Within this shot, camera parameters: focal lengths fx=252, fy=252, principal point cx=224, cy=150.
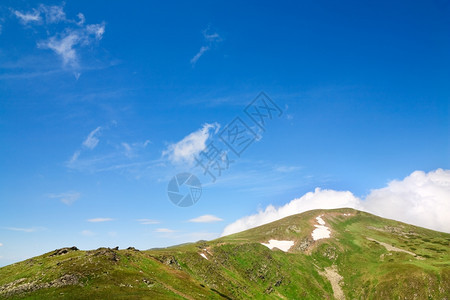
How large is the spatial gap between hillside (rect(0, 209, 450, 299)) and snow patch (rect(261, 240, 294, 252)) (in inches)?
27.8

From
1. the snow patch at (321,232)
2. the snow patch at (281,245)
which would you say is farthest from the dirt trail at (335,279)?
the snow patch at (321,232)

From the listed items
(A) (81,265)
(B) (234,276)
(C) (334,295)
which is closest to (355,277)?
(C) (334,295)

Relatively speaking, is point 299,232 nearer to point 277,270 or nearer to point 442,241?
point 277,270

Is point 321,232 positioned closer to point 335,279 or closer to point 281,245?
point 281,245

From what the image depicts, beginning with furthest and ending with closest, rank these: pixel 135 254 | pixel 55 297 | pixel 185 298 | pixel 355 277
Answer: pixel 355 277 → pixel 135 254 → pixel 185 298 → pixel 55 297

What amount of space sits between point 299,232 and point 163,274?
122787 mm

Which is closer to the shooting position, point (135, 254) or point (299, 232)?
point (135, 254)

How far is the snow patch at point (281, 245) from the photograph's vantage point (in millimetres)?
149125

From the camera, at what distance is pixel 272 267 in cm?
12600

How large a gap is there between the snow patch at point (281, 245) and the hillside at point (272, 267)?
0.71 metres

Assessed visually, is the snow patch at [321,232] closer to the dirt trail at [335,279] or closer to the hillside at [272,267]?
the hillside at [272,267]

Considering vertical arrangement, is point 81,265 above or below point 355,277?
above

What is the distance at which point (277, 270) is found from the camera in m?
125

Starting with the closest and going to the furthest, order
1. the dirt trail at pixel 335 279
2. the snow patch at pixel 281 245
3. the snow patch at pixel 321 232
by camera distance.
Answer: the dirt trail at pixel 335 279 < the snow patch at pixel 281 245 < the snow patch at pixel 321 232
